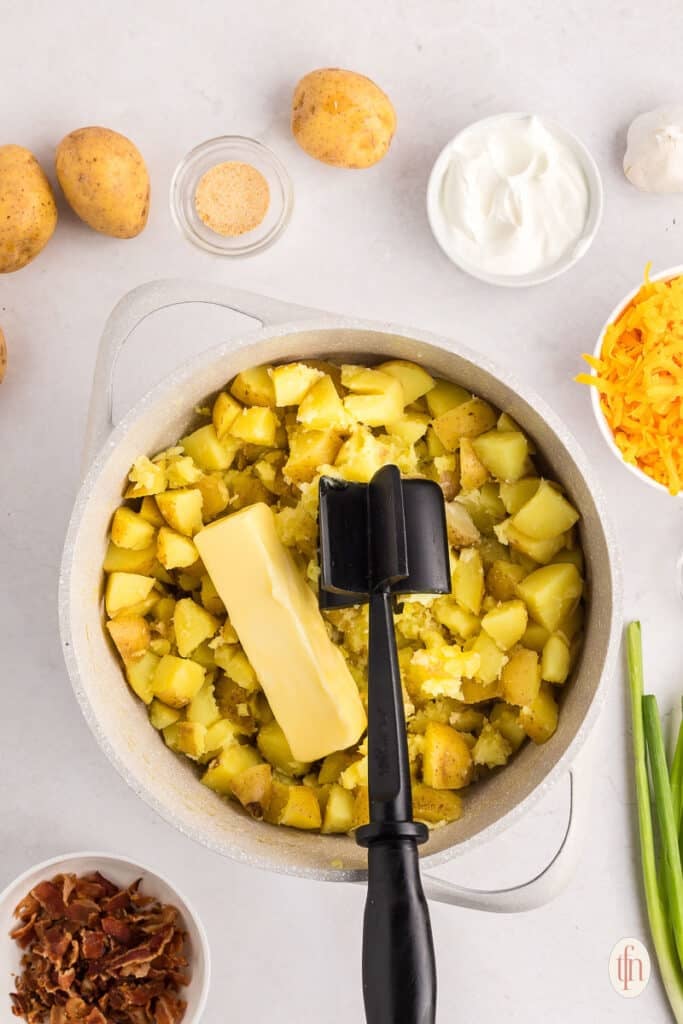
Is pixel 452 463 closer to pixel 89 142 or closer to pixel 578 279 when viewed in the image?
pixel 578 279

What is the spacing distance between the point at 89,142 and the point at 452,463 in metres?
0.68

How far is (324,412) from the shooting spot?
1268 millimetres

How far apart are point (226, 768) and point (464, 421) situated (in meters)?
0.53

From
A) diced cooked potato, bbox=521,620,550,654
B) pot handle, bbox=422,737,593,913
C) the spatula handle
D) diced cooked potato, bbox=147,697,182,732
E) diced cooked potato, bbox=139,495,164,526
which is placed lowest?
the spatula handle

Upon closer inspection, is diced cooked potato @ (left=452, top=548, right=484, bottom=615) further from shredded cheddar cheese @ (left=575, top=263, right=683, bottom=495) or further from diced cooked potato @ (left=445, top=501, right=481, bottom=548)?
shredded cheddar cheese @ (left=575, top=263, right=683, bottom=495)

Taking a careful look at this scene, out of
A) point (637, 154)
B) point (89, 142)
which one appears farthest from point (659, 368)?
point (89, 142)

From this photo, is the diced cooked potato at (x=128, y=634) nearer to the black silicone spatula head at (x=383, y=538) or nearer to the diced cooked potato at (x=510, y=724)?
the black silicone spatula head at (x=383, y=538)

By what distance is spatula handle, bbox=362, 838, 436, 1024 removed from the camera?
3.29 feet

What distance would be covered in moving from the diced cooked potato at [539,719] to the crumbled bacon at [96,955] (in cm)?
56

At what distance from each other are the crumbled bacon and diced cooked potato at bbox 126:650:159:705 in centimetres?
31

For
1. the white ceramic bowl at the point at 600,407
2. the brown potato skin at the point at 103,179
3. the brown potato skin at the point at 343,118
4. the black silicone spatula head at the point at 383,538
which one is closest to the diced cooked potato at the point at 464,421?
the black silicone spatula head at the point at 383,538

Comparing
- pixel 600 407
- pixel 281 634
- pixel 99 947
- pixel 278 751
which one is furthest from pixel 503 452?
pixel 99 947

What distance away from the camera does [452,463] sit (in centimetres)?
132

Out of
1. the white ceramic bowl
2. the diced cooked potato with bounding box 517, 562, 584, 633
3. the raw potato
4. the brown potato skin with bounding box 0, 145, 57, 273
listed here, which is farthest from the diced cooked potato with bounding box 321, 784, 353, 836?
the brown potato skin with bounding box 0, 145, 57, 273
